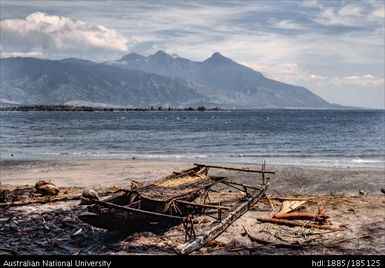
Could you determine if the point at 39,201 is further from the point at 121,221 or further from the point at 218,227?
the point at 218,227

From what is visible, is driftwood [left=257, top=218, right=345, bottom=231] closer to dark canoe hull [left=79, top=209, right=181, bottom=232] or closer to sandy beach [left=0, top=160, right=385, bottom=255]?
sandy beach [left=0, top=160, right=385, bottom=255]

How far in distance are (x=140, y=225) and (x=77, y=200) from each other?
5919mm

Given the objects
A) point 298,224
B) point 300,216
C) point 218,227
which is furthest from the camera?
point 300,216

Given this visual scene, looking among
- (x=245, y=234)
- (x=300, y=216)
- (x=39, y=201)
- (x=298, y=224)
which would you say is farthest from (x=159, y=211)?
(x=39, y=201)

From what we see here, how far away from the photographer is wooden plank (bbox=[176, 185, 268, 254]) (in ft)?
41.0

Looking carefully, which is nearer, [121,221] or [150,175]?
[121,221]

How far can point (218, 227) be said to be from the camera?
14.4 meters

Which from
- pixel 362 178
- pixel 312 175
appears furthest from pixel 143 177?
pixel 362 178

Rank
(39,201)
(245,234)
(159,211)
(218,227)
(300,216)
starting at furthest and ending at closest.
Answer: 1. (39,201)
2. (300,216)
3. (245,234)
4. (159,211)
5. (218,227)

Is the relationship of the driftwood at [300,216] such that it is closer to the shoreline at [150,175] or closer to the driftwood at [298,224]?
the driftwood at [298,224]

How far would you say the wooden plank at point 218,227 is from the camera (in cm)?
1250

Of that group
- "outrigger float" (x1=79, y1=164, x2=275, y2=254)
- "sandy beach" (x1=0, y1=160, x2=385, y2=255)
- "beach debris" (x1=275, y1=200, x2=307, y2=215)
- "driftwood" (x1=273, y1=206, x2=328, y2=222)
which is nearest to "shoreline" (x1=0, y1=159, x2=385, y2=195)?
"sandy beach" (x1=0, y1=160, x2=385, y2=255)

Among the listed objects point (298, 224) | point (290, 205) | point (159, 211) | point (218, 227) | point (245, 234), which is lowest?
point (245, 234)

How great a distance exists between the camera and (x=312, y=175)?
29.7 meters
